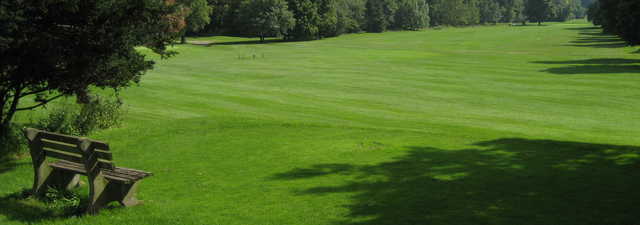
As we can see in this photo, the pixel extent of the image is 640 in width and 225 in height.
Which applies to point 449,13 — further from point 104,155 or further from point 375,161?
point 104,155

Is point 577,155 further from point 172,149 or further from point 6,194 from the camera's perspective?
point 6,194

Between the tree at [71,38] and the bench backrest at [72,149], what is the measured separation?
2992 millimetres

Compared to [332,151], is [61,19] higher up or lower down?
higher up

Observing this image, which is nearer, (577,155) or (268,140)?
(577,155)

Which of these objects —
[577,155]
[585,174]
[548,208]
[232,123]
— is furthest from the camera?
[232,123]

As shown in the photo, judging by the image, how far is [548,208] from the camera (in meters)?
9.19

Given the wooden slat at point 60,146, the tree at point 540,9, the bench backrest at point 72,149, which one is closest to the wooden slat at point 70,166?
the bench backrest at point 72,149

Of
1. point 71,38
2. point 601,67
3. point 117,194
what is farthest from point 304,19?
point 117,194

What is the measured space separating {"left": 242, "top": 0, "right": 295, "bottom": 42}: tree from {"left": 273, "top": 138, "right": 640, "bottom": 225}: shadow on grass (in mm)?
91513

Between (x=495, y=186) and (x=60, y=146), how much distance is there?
7.49 metres

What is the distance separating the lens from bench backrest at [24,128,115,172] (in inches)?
343

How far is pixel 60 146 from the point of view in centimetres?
937

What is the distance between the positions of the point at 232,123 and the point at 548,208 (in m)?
11.4

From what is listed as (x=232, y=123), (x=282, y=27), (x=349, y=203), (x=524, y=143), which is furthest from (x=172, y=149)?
(x=282, y=27)
